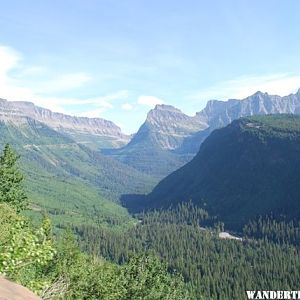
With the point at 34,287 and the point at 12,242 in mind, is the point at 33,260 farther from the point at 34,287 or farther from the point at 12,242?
the point at 34,287

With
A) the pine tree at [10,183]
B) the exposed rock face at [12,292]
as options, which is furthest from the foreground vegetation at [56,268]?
the exposed rock face at [12,292]

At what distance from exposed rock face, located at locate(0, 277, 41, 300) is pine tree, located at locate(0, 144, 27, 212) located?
6534 centimetres

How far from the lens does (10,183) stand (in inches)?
3236

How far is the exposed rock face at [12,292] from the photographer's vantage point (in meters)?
15.1

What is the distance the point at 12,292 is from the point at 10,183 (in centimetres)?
6970

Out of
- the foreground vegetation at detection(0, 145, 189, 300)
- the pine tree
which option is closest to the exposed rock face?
the foreground vegetation at detection(0, 145, 189, 300)

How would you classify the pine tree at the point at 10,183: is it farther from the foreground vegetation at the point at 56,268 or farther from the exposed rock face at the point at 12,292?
the exposed rock face at the point at 12,292

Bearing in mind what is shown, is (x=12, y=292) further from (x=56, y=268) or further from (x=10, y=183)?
(x=10, y=183)

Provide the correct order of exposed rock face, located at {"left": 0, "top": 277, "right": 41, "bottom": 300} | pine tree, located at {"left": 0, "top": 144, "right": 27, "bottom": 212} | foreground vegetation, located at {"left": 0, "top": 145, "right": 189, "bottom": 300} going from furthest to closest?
pine tree, located at {"left": 0, "top": 144, "right": 27, "bottom": 212}, foreground vegetation, located at {"left": 0, "top": 145, "right": 189, "bottom": 300}, exposed rock face, located at {"left": 0, "top": 277, "right": 41, "bottom": 300}

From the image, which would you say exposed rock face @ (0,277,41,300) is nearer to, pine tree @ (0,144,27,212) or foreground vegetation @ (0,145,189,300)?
foreground vegetation @ (0,145,189,300)

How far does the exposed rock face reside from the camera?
15130mm

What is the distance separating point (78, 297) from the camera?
5141 cm

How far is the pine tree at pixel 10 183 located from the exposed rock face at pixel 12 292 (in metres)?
65.3

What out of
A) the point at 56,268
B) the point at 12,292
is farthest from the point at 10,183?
the point at 12,292
